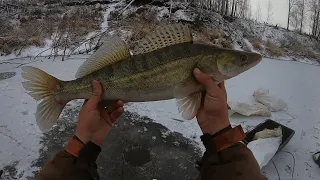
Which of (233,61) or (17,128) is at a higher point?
(233,61)

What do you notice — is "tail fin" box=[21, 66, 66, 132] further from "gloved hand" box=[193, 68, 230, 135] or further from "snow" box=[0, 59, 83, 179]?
"snow" box=[0, 59, 83, 179]

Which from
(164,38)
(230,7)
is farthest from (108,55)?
(230,7)

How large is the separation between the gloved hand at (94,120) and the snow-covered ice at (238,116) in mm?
1738

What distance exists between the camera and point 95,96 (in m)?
1.95

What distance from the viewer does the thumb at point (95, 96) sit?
1892mm

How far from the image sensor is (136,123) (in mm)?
4309

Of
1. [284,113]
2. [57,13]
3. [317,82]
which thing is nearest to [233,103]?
[284,113]

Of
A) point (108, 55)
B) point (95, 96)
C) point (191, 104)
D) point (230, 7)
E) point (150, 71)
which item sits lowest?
point (230, 7)

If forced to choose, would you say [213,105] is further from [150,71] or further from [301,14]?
[301,14]

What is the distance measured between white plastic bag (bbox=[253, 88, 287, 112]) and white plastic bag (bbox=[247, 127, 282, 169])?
1131 mm

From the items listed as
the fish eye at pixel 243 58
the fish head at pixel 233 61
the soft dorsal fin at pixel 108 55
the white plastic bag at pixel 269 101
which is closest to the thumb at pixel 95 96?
the soft dorsal fin at pixel 108 55

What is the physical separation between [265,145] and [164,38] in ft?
7.23

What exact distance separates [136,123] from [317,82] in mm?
4556

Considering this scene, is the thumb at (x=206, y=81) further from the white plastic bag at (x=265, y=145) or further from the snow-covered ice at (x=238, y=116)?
the snow-covered ice at (x=238, y=116)
